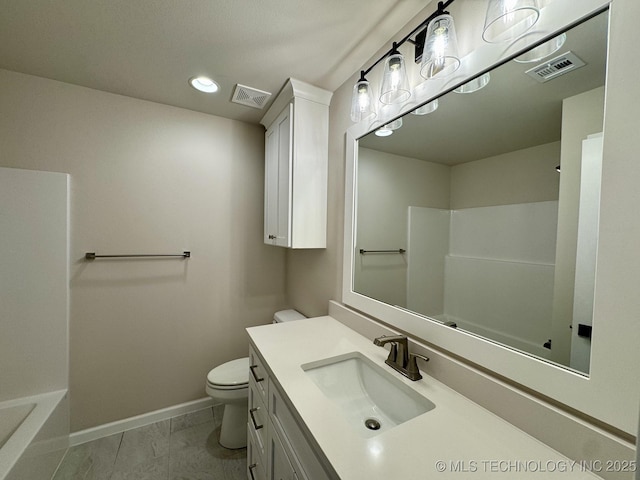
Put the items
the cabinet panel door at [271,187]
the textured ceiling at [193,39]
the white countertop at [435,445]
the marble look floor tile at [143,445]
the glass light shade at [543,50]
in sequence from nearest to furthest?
the white countertop at [435,445] < the glass light shade at [543,50] < the textured ceiling at [193,39] < the marble look floor tile at [143,445] < the cabinet panel door at [271,187]

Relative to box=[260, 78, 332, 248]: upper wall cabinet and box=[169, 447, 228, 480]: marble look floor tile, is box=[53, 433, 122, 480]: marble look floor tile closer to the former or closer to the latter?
box=[169, 447, 228, 480]: marble look floor tile

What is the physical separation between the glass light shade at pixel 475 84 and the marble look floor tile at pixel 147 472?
2.43 meters

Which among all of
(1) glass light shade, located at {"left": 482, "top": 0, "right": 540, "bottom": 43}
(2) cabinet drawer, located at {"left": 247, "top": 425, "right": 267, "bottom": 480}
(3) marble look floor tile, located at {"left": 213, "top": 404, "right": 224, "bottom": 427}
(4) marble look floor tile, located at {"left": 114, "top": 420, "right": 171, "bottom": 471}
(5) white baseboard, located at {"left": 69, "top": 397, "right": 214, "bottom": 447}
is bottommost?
(4) marble look floor tile, located at {"left": 114, "top": 420, "right": 171, "bottom": 471}

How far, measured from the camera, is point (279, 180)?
1.77 meters

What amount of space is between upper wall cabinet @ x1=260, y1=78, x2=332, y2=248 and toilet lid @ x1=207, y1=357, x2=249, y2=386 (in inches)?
36.4

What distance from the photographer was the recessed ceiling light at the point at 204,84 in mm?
1564

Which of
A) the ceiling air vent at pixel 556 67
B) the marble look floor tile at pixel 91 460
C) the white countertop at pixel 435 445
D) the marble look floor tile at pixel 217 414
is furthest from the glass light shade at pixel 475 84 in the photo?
the marble look floor tile at pixel 91 460

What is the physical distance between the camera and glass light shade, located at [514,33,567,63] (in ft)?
2.23

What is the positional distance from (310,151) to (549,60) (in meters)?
1.18

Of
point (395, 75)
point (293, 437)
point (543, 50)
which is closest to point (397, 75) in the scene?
point (395, 75)

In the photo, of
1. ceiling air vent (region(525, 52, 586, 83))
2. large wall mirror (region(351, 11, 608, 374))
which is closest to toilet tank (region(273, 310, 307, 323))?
large wall mirror (region(351, 11, 608, 374))

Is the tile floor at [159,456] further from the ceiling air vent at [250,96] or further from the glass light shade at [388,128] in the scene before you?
the ceiling air vent at [250,96]

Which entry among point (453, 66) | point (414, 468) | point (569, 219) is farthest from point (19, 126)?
point (569, 219)

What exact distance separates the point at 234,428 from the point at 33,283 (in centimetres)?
154
